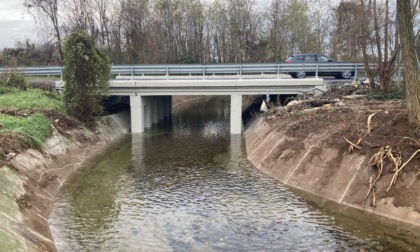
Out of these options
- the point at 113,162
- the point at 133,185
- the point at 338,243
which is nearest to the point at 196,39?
the point at 113,162

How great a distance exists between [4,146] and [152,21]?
142 feet

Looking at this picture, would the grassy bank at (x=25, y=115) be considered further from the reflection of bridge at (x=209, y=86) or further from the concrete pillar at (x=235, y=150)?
the concrete pillar at (x=235, y=150)

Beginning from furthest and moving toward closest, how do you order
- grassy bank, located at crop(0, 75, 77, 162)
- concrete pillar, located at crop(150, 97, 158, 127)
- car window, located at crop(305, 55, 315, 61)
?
concrete pillar, located at crop(150, 97, 158, 127) < car window, located at crop(305, 55, 315, 61) < grassy bank, located at crop(0, 75, 77, 162)

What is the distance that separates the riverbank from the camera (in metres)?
12.7

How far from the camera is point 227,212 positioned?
43.5 ft

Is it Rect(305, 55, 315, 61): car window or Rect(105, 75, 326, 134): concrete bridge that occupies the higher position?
Rect(305, 55, 315, 61): car window

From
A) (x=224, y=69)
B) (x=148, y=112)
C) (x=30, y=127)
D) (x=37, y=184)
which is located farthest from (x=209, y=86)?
(x=37, y=184)

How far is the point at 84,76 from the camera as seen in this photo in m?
24.5

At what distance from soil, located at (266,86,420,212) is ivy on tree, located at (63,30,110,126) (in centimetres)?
1179

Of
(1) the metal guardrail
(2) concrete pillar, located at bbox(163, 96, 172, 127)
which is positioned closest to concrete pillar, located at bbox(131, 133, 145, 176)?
(1) the metal guardrail

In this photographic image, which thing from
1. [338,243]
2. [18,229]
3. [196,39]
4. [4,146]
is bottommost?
[338,243]

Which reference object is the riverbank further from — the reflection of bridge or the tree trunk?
the reflection of bridge

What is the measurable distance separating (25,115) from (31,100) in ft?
15.0

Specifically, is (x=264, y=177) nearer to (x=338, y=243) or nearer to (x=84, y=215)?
(x=338, y=243)
